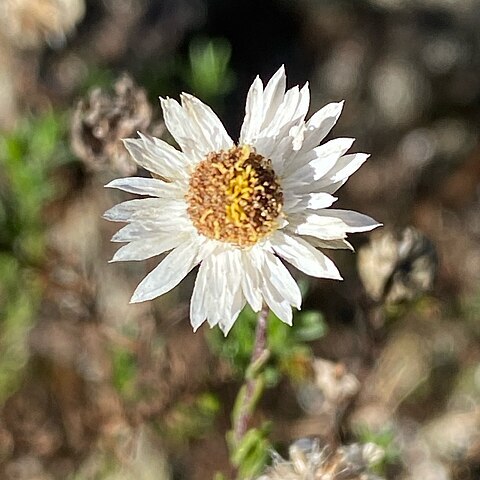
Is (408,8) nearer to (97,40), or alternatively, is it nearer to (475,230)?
(475,230)

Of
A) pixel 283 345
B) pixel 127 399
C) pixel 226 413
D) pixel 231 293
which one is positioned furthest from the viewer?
pixel 226 413

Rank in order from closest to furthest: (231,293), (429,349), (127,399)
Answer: (231,293), (127,399), (429,349)

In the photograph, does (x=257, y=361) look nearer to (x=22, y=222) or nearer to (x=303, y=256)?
(x=303, y=256)

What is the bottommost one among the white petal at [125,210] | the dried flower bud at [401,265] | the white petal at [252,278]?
the dried flower bud at [401,265]

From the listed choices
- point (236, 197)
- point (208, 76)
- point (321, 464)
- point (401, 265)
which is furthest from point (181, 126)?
point (208, 76)

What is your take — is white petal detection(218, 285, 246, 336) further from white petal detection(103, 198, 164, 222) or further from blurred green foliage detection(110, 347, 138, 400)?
blurred green foliage detection(110, 347, 138, 400)

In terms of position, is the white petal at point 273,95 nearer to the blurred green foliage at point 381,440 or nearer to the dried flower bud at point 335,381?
the dried flower bud at point 335,381

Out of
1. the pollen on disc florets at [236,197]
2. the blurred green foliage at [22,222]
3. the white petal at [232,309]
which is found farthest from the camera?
the blurred green foliage at [22,222]

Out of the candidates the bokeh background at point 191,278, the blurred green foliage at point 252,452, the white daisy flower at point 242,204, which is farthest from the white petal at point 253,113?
the blurred green foliage at point 252,452

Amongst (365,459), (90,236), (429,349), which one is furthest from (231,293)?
(429,349)
